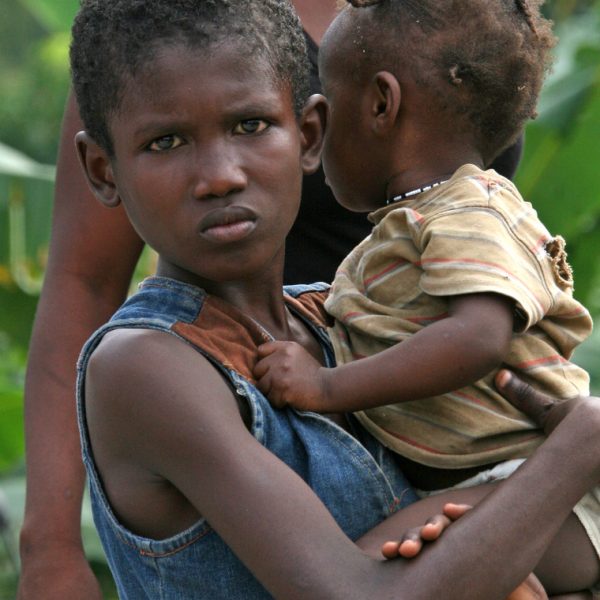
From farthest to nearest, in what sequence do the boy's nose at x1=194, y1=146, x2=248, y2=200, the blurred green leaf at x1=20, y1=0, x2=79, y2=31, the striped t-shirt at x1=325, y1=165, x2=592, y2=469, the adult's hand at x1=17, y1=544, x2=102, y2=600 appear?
the blurred green leaf at x1=20, y1=0, x2=79, y2=31, the adult's hand at x1=17, y1=544, x2=102, y2=600, the striped t-shirt at x1=325, y1=165, x2=592, y2=469, the boy's nose at x1=194, y1=146, x2=248, y2=200

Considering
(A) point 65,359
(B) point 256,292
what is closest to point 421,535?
(B) point 256,292

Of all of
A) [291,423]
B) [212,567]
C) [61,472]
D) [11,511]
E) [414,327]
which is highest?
[414,327]

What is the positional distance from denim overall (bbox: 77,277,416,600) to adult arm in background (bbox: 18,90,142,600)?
48 centimetres

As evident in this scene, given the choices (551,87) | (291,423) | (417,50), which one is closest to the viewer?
(291,423)

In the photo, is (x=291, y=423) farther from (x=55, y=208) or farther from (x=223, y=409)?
(x=55, y=208)

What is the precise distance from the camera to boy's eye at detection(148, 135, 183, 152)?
1859 millimetres

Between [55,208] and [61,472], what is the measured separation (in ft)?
1.82

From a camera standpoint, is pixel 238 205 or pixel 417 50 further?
pixel 417 50

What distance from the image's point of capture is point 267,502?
173 centimetres

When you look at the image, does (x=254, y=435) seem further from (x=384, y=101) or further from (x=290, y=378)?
(x=384, y=101)

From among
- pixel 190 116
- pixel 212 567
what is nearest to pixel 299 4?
pixel 190 116

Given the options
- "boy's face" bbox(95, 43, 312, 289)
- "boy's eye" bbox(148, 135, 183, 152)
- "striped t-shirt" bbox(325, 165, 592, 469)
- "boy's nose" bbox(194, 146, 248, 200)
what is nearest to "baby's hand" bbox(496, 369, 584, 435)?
"striped t-shirt" bbox(325, 165, 592, 469)

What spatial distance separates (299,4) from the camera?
258 cm

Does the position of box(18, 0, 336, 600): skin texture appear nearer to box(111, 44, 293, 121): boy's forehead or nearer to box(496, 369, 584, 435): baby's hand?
box(111, 44, 293, 121): boy's forehead
